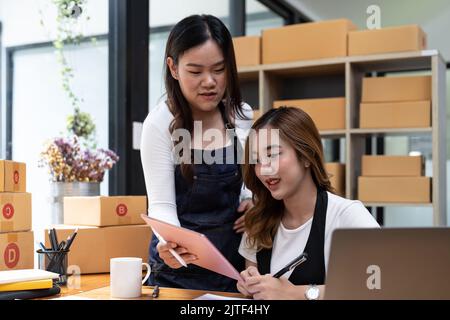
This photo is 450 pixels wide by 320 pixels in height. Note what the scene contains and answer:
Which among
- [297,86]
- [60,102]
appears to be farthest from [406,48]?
[60,102]

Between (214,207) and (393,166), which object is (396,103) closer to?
(393,166)

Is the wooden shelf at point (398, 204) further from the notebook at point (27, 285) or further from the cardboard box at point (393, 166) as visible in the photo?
the notebook at point (27, 285)

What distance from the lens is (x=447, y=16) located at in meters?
4.52

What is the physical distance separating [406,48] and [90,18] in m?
1.57

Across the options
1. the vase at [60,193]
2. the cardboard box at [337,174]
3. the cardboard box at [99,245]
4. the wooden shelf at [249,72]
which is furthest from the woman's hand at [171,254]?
the wooden shelf at [249,72]

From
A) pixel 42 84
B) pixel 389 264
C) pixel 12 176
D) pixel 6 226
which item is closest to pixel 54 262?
pixel 6 226

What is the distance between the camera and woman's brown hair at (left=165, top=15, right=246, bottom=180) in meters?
1.49

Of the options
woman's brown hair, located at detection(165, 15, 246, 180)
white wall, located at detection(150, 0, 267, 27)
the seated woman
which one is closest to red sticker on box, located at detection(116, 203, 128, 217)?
woman's brown hair, located at detection(165, 15, 246, 180)

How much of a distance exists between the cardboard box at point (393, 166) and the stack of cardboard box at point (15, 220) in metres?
1.90

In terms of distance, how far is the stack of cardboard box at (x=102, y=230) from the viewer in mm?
1681

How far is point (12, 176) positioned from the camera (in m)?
1.56

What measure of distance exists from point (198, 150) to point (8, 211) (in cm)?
55

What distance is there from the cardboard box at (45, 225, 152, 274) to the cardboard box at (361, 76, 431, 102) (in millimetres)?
1611
